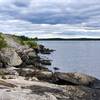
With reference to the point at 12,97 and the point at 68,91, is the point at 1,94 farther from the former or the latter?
the point at 68,91

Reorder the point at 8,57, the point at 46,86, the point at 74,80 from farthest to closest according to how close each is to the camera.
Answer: the point at 8,57
the point at 74,80
the point at 46,86

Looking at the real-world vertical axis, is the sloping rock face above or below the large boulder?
above

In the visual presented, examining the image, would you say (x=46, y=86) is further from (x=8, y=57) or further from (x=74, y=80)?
(x=8, y=57)

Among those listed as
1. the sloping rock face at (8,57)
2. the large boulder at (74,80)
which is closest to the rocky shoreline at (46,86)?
the large boulder at (74,80)

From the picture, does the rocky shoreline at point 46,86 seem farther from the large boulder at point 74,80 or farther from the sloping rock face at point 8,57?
the sloping rock face at point 8,57

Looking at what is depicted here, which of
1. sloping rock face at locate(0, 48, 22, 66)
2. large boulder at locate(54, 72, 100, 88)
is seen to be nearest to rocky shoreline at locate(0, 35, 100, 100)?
large boulder at locate(54, 72, 100, 88)

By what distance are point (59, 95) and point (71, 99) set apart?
0.73 metres

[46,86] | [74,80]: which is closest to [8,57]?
[74,80]

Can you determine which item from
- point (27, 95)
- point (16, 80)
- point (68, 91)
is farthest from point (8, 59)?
point (27, 95)

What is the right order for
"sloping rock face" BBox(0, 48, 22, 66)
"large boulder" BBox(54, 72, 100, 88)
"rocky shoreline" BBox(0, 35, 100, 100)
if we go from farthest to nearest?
"sloping rock face" BBox(0, 48, 22, 66) < "large boulder" BBox(54, 72, 100, 88) < "rocky shoreline" BBox(0, 35, 100, 100)

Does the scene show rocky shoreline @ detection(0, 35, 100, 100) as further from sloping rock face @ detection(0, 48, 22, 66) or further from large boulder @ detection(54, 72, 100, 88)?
sloping rock face @ detection(0, 48, 22, 66)

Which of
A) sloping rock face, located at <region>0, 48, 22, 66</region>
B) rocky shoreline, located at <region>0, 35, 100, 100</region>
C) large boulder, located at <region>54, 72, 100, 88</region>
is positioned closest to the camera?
rocky shoreline, located at <region>0, 35, 100, 100</region>

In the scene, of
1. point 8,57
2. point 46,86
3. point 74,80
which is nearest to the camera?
point 46,86

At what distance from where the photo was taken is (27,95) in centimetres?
1817
